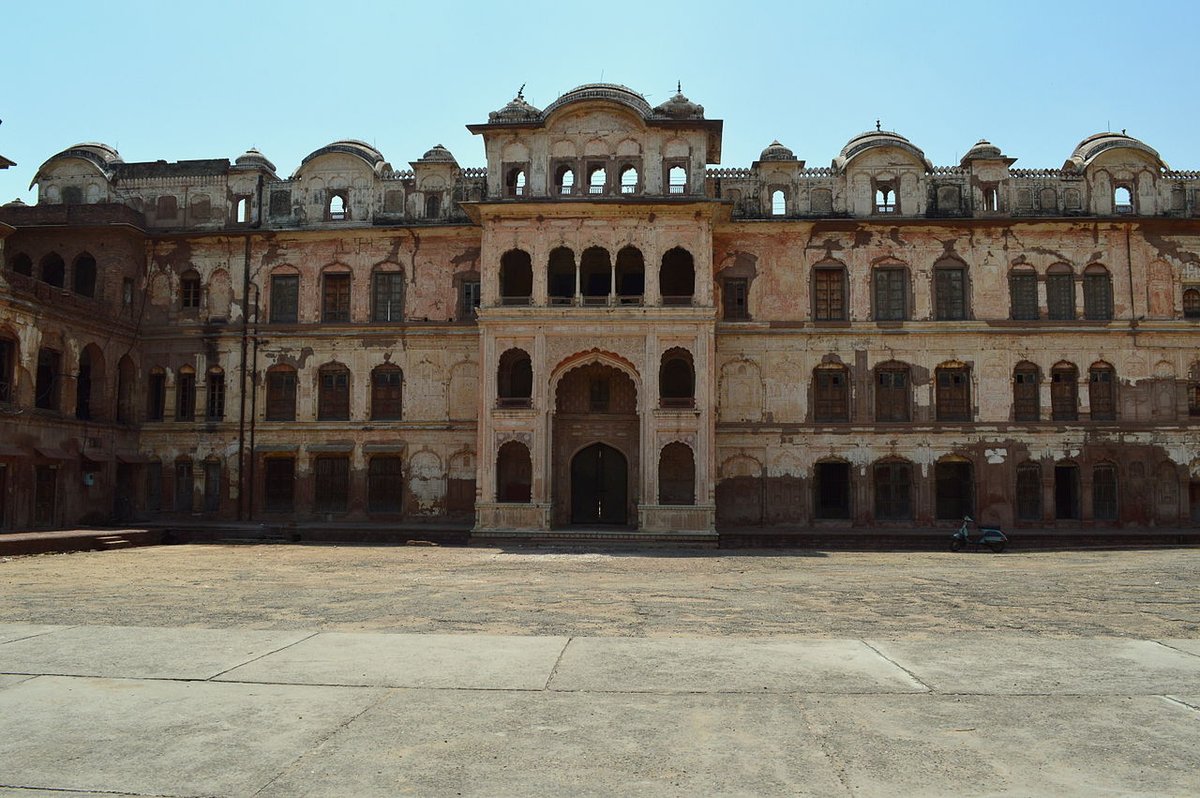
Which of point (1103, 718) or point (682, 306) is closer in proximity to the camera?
point (1103, 718)

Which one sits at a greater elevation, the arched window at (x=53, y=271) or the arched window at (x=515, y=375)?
the arched window at (x=53, y=271)

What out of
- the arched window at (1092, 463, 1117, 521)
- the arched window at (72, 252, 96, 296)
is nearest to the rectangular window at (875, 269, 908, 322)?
the arched window at (1092, 463, 1117, 521)

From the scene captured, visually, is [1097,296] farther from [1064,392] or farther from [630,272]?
[630,272]

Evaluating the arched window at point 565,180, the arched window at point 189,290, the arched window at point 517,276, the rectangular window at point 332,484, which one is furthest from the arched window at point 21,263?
the arched window at point 565,180

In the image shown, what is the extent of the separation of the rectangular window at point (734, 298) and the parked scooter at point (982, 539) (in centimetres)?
871

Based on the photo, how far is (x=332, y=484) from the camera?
1154 inches

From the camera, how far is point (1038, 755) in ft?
15.8

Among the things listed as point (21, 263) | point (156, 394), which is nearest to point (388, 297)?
point (156, 394)

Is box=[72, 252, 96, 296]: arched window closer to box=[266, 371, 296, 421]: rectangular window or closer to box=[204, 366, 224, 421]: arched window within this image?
box=[204, 366, 224, 421]: arched window

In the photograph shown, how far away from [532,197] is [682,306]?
5.30 metres

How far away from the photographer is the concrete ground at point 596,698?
4531mm

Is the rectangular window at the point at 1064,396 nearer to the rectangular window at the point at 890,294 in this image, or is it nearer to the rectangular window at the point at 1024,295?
the rectangular window at the point at 1024,295

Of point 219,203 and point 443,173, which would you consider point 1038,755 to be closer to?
point 443,173

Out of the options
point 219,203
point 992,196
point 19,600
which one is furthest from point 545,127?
point 19,600
